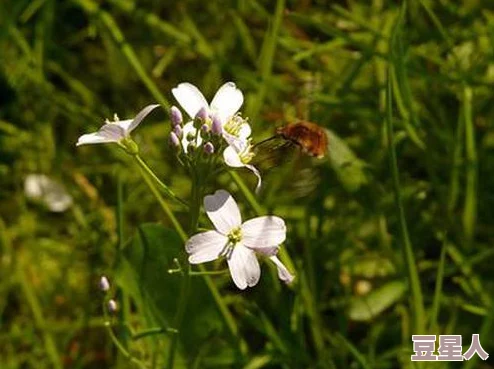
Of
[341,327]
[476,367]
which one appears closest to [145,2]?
[341,327]

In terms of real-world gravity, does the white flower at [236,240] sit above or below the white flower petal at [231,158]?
below

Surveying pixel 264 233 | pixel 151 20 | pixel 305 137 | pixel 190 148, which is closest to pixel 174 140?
pixel 190 148

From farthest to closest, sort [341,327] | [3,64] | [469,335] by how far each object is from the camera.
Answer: [3,64], [469,335], [341,327]

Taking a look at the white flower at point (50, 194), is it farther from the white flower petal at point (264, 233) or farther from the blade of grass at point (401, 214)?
the white flower petal at point (264, 233)

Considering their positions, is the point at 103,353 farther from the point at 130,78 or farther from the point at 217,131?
the point at 217,131

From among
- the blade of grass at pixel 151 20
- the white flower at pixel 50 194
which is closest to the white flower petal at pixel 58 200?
the white flower at pixel 50 194

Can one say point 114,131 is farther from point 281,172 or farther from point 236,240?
point 281,172
